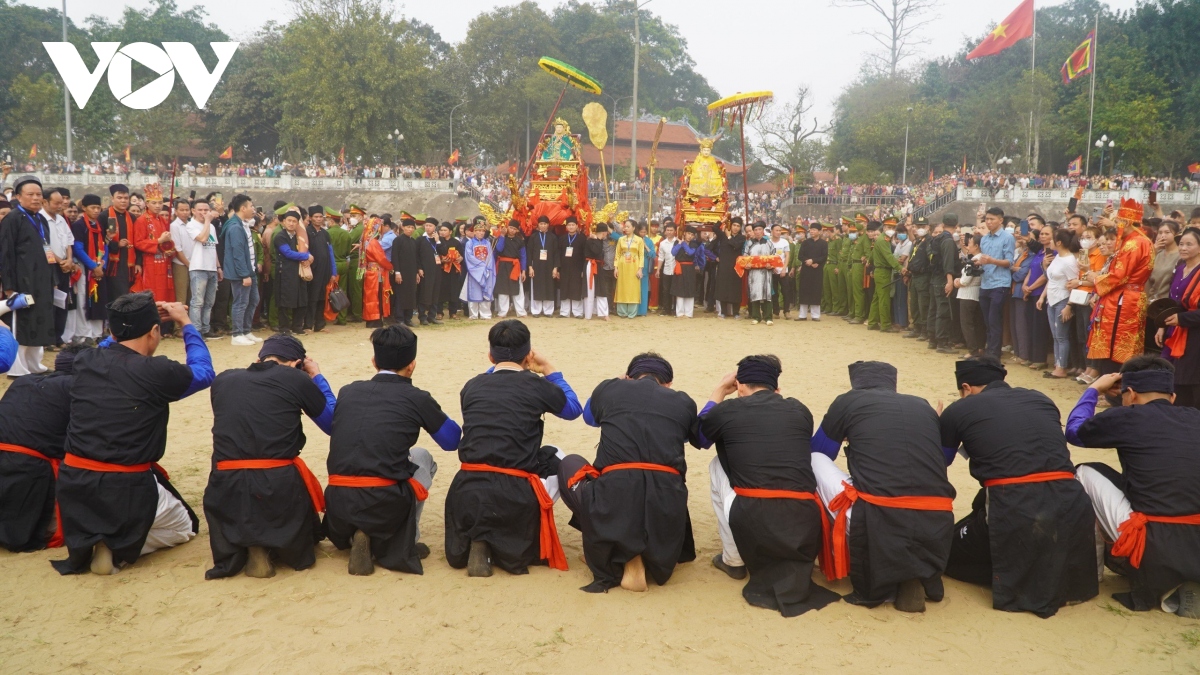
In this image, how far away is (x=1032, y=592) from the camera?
3930 mm

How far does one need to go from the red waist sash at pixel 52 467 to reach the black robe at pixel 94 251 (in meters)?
5.55

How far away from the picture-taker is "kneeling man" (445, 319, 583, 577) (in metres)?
4.23

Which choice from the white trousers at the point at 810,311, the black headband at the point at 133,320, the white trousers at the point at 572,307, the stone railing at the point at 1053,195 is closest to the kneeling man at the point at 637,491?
the black headband at the point at 133,320

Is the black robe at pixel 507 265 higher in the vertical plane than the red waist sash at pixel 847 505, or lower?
higher

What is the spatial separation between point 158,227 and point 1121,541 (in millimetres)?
10297

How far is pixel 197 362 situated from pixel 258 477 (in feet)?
2.44

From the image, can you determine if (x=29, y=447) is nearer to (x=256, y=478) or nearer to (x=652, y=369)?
(x=256, y=478)

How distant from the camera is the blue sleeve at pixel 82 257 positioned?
9203 mm

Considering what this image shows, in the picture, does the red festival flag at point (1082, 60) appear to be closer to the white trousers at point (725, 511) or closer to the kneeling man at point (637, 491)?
the white trousers at point (725, 511)

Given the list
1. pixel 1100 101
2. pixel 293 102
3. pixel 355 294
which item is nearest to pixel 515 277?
pixel 355 294

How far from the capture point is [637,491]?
4121mm

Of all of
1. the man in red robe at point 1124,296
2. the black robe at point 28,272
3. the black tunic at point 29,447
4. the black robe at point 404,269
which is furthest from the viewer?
the black robe at point 404,269

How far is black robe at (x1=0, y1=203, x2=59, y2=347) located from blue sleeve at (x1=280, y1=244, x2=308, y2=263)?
2949mm

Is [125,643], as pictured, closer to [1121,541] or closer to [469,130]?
[1121,541]
